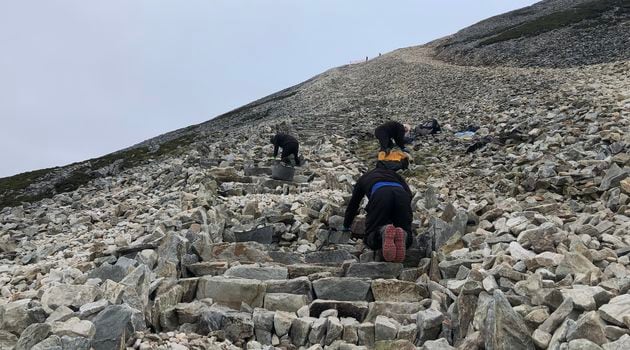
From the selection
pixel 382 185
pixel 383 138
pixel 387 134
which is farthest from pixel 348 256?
pixel 387 134

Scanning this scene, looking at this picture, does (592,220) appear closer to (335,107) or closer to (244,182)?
(244,182)

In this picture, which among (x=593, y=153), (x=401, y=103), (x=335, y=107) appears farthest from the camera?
(x=335, y=107)

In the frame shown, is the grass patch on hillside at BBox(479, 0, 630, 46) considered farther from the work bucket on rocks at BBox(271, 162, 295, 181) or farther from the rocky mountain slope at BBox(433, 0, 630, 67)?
the work bucket on rocks at BBox(271, 162, 295, 181)

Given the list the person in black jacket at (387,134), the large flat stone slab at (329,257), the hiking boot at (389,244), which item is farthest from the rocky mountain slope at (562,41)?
the hiking boot at (389,244)

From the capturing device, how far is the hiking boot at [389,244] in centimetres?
755

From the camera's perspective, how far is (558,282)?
5516 mm

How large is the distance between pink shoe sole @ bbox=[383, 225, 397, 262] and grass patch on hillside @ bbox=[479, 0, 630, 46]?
5360 cm

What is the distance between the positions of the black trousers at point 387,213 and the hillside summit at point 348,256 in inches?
16.2

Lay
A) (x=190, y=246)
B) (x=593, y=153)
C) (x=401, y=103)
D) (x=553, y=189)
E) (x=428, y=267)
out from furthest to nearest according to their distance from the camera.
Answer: (x=401, y=103), (x=593, y=153), (x=553, y=189), (x=190, y=246), (x=428, y=267)

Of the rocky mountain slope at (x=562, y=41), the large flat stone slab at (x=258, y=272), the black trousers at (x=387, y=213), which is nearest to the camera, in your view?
the large flat stone slab at (x=258, y=272)

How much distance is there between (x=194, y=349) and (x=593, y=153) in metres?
10.0

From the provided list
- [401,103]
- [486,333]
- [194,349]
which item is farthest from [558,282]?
[401,103]

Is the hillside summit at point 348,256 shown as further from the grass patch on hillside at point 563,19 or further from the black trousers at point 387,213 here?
the grass patch on hillside at point 563,19

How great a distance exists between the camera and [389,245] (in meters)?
7.56
